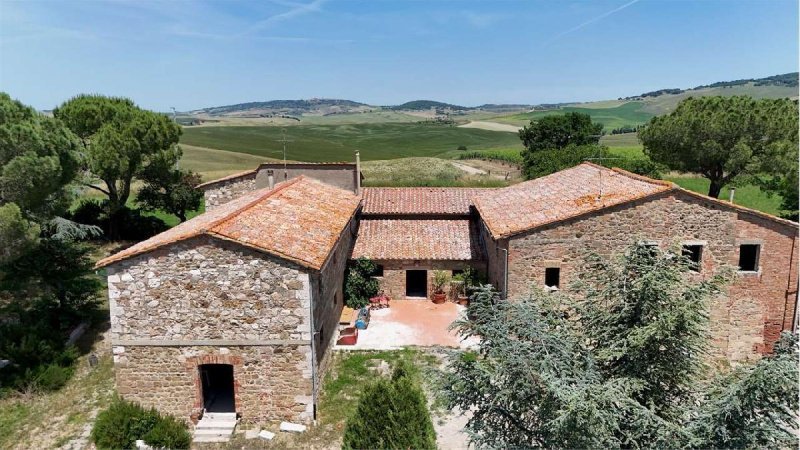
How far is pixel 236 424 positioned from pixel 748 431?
1058 cm

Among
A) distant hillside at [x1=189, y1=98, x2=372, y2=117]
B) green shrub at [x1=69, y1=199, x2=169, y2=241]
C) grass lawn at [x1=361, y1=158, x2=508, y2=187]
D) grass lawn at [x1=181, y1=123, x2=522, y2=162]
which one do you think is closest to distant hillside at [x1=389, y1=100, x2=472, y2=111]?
distant hillside at [x1=189, y1=98, x2=372, y2=117]

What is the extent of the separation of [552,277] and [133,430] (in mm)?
12226

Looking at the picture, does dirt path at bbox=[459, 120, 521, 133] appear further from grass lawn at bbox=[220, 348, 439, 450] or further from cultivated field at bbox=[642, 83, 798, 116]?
grass lawn at bbox=[220, 348, 439, 450]

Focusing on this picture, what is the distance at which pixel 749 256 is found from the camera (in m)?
16.0

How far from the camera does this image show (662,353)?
266 inches

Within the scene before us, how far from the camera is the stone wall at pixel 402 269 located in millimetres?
19672

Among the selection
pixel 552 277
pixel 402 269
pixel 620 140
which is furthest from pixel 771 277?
pixel 620 140

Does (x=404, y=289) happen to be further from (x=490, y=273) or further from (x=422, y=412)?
(x=422, y=412)

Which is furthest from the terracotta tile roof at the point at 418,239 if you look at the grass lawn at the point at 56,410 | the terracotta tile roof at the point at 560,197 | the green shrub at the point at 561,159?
the green shrub at the point at 561,159

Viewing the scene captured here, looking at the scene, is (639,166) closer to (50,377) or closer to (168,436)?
(168,436)

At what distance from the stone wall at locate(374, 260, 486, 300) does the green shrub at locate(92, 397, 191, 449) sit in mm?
9726

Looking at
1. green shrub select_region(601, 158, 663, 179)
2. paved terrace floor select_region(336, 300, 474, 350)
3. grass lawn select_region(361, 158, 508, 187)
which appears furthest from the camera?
grass lawn select_region(361, 158, 508, 187)

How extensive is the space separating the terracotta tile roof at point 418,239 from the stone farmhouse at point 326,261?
82 millimetres

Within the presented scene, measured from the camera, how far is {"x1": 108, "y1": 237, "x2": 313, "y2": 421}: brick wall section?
1154 centimetres
